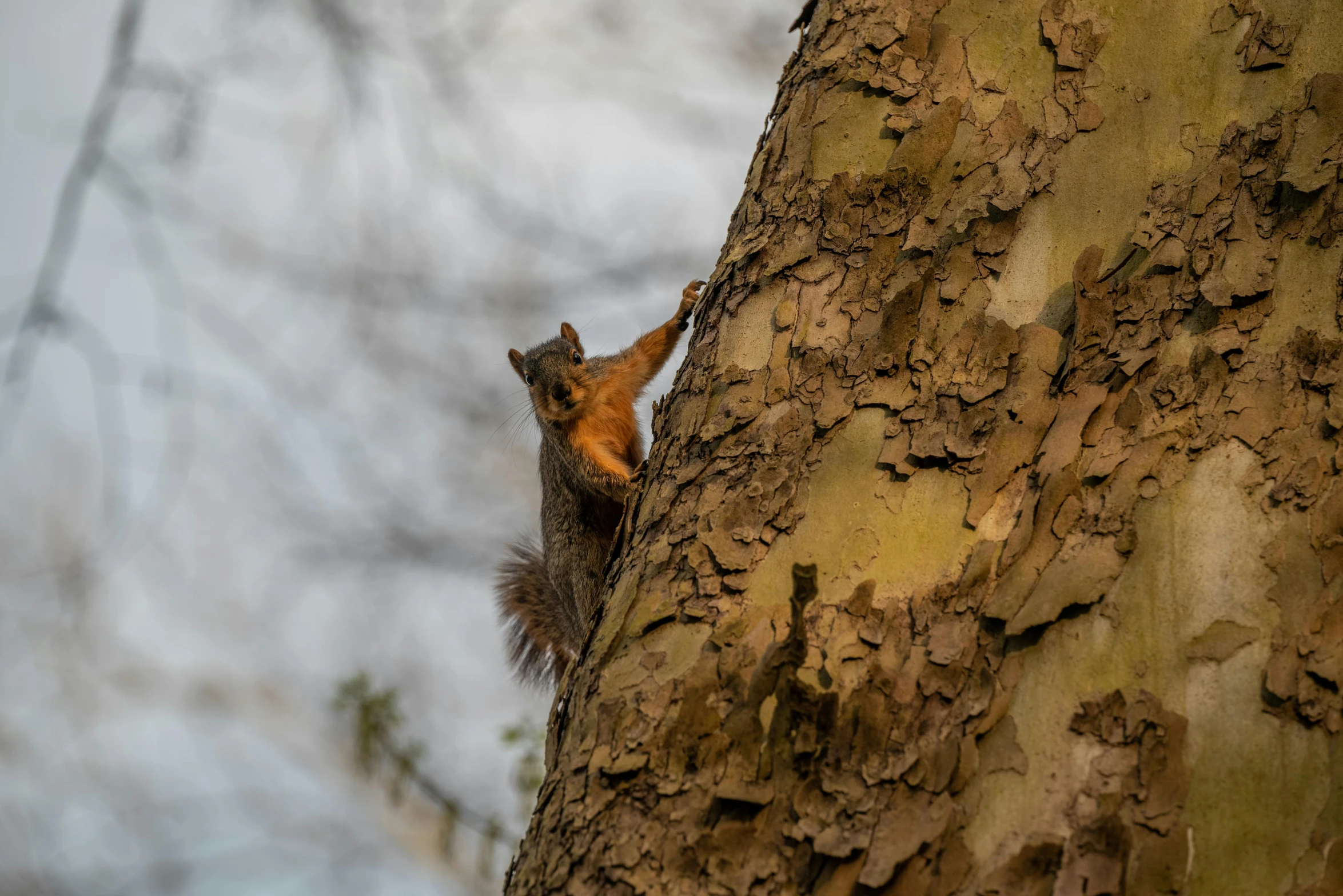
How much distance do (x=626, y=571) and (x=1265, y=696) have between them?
0.81 m

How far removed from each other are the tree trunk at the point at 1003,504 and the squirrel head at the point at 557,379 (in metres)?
1.86

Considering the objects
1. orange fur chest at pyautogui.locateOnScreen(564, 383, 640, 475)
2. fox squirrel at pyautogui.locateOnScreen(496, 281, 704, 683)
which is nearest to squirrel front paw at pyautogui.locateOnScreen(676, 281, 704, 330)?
fox squirrel at pyautogui.locateOnScreen(496, 281, 704, 683)

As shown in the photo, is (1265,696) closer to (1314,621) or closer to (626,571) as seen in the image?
(1314,621)

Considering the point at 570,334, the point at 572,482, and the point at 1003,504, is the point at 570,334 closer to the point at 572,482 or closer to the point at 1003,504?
the point at 572,482

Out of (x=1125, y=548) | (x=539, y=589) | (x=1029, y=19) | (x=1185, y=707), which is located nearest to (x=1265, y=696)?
(x=1185, y=707)

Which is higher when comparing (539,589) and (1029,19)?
(539,589)

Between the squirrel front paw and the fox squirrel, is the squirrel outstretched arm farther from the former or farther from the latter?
the squirrel front paw

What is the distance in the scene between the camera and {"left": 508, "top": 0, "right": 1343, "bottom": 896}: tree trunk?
43.4 inches

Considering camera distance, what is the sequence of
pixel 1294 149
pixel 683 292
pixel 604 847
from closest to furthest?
pixel 604 847 < pixel 1294 149 < pixel 683 292

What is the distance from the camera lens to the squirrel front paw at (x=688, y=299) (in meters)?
3.04

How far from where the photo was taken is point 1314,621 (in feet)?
3.69

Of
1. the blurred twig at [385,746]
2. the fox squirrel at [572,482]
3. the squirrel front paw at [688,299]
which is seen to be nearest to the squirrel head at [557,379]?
the fox squirrel at [572,482]

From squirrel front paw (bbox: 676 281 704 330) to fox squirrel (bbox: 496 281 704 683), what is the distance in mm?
152

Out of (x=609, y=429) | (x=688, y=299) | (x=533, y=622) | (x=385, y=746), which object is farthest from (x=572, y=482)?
(x=385, y=746)
